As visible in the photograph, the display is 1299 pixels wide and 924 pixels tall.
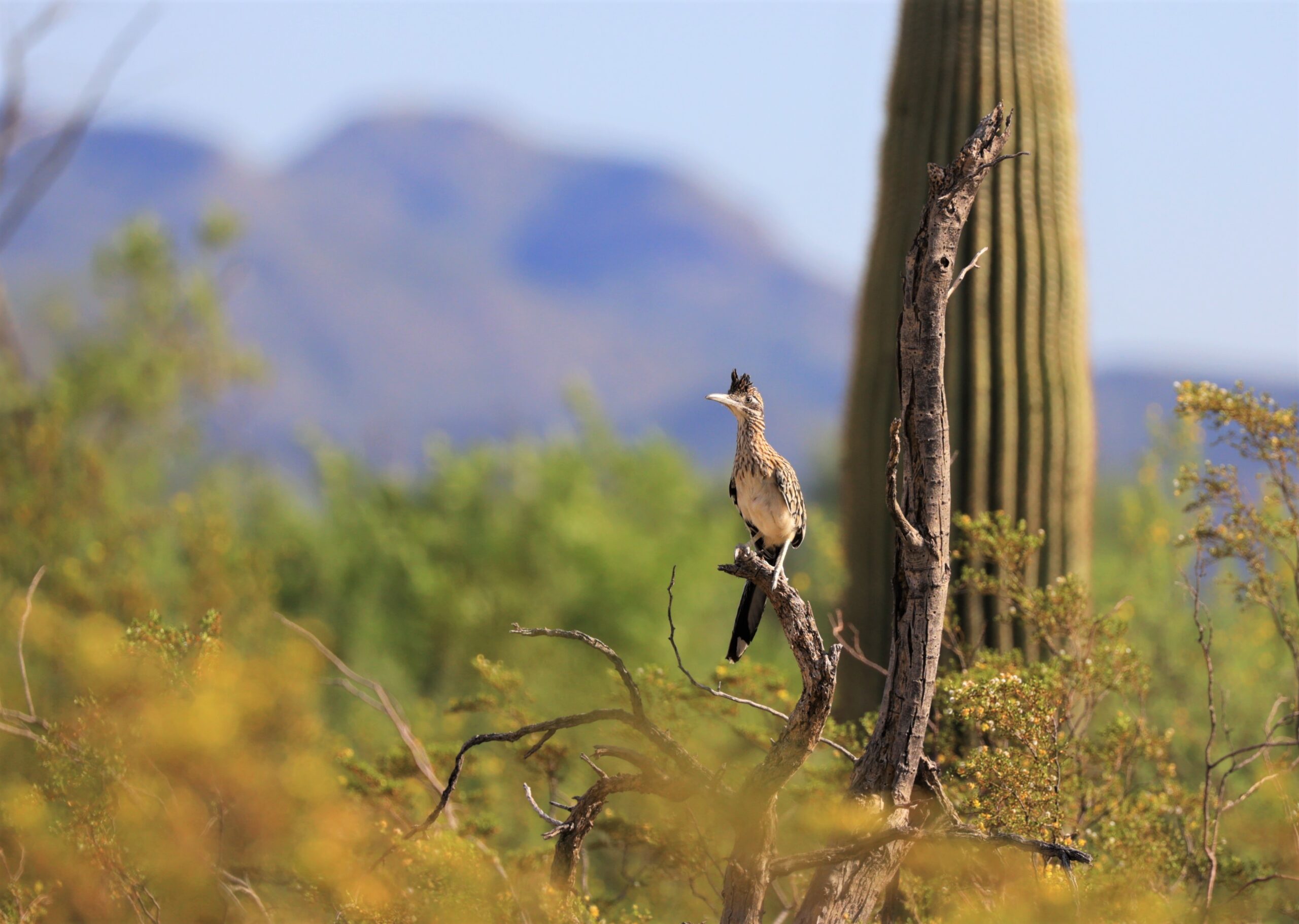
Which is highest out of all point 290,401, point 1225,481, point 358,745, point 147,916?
point 1225,481

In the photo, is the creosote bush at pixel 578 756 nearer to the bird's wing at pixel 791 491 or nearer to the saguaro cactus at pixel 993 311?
the saguaro cactus at pixel 993 311

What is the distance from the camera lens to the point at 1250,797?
272 inches

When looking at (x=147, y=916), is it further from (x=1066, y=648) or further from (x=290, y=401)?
(x=290, y=401)

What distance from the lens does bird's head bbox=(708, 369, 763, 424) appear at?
3.49 m

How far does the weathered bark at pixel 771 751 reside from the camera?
11.2ft

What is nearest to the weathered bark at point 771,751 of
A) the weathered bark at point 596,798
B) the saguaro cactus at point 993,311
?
the weathered bark at point 596,798

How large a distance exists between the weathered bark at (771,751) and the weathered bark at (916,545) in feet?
0.86

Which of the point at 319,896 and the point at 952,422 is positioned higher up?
the point at 952,422

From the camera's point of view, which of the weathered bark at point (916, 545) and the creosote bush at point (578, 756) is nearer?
the weathered bark at point (916, 545)

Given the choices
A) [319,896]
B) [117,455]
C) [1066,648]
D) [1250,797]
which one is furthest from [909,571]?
[117,455]

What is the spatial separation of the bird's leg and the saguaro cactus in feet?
8.34

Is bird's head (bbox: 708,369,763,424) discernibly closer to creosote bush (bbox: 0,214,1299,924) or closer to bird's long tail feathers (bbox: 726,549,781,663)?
bird's long tail feathers (bbox: 726,549,781,663)

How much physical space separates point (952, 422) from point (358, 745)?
5.73 meters

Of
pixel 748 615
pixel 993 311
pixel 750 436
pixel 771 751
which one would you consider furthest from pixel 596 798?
pixel 993 311
